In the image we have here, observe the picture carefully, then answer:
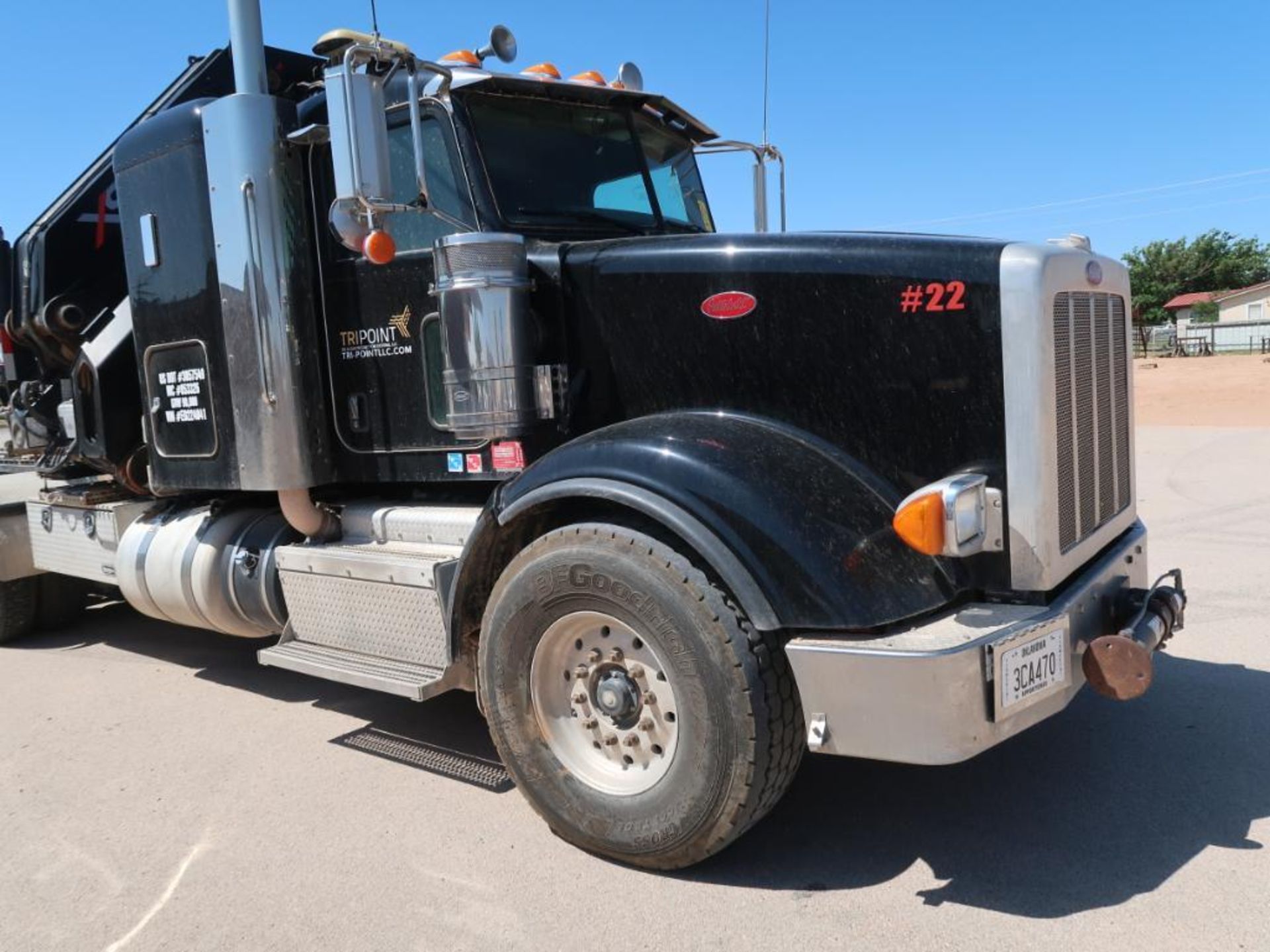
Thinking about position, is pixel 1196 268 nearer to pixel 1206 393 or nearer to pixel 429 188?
pixel 1206 393

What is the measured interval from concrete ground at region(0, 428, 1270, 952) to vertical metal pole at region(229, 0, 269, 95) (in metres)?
2.88

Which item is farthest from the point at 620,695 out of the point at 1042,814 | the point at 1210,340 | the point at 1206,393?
the point at 1210,340

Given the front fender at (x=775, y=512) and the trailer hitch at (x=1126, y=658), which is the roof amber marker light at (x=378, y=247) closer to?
the front fender at (x=775, y=512)

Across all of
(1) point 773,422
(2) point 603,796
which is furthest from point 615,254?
(2) point 603,796

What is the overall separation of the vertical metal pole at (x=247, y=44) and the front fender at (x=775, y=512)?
244cm

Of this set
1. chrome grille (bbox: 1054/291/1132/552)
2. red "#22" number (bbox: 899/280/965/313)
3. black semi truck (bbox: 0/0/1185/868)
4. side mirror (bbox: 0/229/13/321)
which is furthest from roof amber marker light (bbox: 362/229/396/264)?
side mirror (bbox: 0/229/13/321)

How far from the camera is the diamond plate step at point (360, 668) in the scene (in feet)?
12.5

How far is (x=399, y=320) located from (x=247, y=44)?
1394 millimetres

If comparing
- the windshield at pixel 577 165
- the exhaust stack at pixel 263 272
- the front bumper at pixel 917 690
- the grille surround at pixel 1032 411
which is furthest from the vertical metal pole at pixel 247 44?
the front bumper at pixel 917 690

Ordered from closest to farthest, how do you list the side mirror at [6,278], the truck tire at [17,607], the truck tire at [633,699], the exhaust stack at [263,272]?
the truck tire at [633,699]
the exhaust stack at [263,272]
the side mirror at [6,278]
the truck tire at [17,607]

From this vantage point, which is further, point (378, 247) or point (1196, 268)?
point (1196, 268)

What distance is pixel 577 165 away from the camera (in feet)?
14.3

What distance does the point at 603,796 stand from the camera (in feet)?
11.0

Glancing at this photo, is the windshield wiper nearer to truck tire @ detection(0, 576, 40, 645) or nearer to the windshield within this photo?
the windshield
